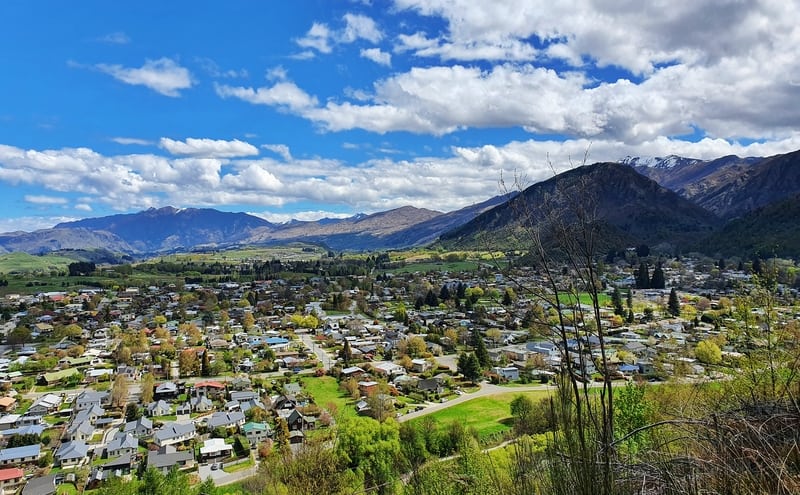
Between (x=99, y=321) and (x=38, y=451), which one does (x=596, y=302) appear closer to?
(x=38, y=451)

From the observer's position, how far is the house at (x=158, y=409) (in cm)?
2592

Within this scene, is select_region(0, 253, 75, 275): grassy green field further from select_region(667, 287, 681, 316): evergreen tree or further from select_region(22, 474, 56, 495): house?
select_region(667, 287, 681, 316): evergreen tree

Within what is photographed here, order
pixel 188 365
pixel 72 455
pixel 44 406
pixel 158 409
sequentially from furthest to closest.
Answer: pixel 188 365, pixel 158 409, pixel 44 406, pixel 72 455

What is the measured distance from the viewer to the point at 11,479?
18016 mm

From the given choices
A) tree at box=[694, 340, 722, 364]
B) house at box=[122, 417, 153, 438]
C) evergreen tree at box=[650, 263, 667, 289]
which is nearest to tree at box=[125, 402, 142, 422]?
house at box=[122, 417, 153, 438]

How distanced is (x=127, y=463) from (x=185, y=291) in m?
55.5

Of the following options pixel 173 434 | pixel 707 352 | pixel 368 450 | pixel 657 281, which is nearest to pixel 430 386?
pixel 368 450

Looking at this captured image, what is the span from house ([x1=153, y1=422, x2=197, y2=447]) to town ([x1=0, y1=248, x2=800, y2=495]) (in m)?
0.11

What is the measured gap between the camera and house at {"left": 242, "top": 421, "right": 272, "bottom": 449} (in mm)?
22067

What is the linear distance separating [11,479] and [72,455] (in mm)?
2276

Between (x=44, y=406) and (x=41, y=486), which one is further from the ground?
(x=44, y=406)

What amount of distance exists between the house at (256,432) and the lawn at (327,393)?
3.77 m

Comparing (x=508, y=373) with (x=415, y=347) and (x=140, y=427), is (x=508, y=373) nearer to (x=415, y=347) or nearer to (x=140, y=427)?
(x=415, y=347)

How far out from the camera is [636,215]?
4722 inches
